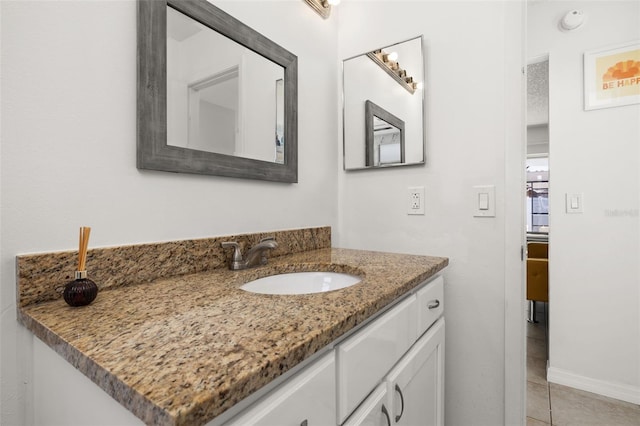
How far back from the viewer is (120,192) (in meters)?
0.82

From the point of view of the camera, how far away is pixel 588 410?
5.54 ft

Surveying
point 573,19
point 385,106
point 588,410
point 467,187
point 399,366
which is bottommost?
point 588,410

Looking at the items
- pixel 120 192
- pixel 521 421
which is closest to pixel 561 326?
pixel 521 421

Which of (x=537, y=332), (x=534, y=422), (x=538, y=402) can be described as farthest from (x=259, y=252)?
(x=537, y=332)

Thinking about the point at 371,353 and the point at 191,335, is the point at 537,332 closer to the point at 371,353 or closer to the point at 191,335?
the point at 371,353

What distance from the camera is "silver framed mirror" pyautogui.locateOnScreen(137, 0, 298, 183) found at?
870mm

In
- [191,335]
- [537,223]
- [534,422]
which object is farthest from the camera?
[537,223]

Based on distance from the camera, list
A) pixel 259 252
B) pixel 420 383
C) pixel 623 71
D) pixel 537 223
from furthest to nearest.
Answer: pixel 537 223 < pixel 623 71 < pixel 259 252 < pixel 420 383

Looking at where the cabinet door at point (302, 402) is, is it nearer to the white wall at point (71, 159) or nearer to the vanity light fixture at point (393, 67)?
the white wall at point (71, 159)

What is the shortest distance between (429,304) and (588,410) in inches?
57.6

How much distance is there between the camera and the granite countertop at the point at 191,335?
353mm

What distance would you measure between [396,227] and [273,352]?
3.73ft

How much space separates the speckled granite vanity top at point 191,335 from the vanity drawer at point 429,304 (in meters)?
0.19

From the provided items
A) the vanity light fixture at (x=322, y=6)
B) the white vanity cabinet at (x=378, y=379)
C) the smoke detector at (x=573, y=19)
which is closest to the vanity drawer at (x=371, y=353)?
the white vanity cabinet at (x=378, y=379)
